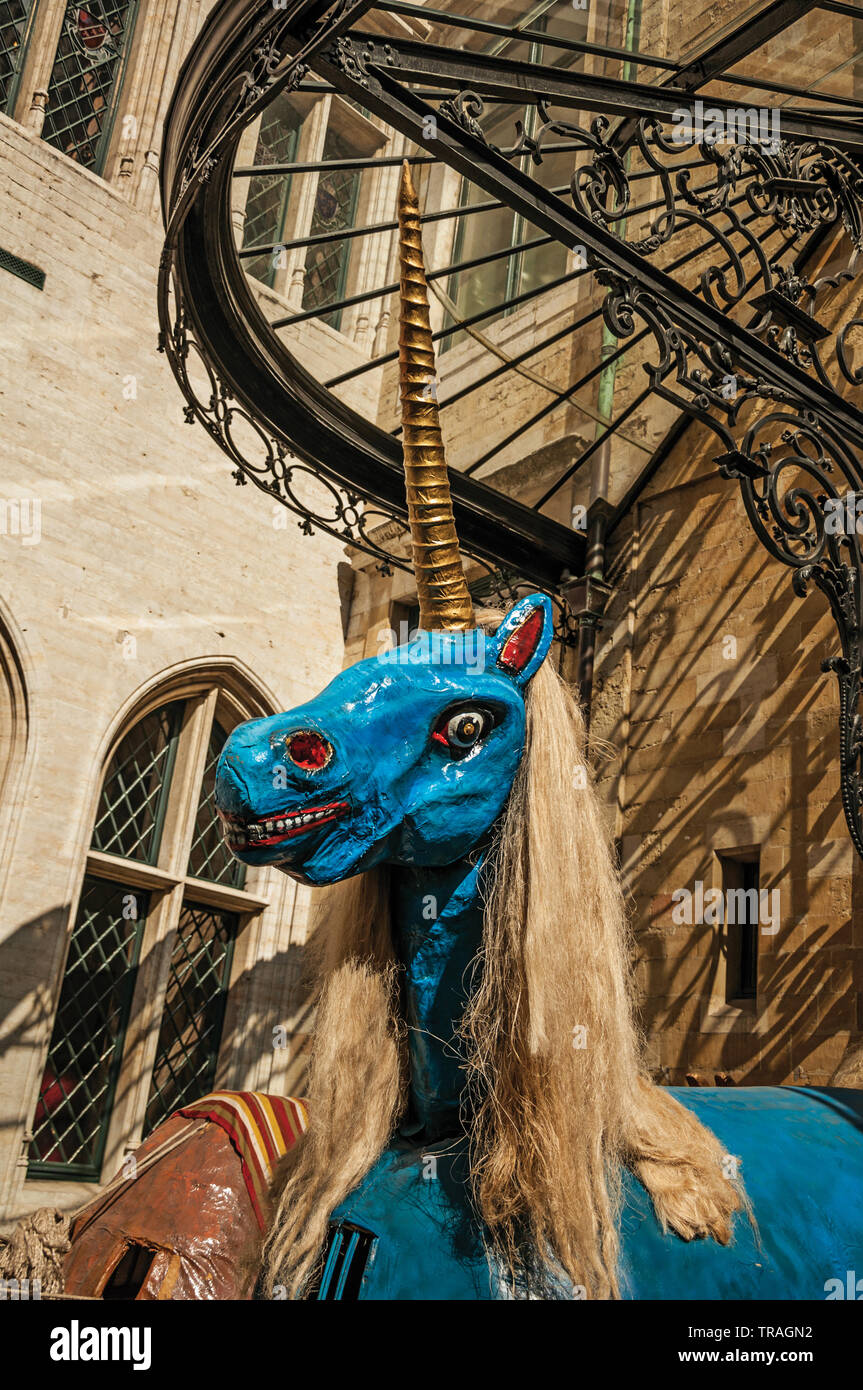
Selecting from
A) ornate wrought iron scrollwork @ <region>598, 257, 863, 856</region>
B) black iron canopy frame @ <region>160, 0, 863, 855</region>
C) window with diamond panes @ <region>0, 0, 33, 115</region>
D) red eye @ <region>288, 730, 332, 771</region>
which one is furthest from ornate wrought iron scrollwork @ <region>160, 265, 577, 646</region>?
window with diamond panes @ <region>0, 0, 33, 115</region>

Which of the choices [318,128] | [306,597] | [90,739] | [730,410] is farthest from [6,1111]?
[318,128]

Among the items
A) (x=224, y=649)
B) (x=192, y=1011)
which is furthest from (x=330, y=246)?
(x=192, y=1011)

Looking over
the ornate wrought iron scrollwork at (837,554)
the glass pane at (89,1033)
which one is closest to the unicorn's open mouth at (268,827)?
the ornate wrought iron scrollwork at (837,554)

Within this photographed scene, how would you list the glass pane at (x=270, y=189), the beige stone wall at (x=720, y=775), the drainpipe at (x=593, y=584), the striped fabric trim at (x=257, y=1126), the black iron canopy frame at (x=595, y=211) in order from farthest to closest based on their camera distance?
1. the glass pane at (x=270, y=189)
2. the drainpipe at (x=593, y=584)
3. the beige stone wall at (x=720, y=775)
4. the black iron canopy frame at (x=595, y=211)
5. the striped fabric trim at (x=257, y=1126)

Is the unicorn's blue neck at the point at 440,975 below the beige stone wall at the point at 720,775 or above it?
below

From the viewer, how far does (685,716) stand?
236 inches

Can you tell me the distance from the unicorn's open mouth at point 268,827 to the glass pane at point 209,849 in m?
6.84

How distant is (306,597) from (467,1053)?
23.4 feet

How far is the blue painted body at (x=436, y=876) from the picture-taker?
143 centimetres

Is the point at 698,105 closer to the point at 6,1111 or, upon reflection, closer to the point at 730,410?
the point at 730,410

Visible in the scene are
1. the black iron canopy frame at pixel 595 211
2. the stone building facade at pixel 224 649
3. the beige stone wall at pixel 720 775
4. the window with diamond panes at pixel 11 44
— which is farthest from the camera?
the window with diamond panes at pixel 11 44

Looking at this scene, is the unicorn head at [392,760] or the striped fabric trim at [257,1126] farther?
the striped fabric trim at [257,1126]

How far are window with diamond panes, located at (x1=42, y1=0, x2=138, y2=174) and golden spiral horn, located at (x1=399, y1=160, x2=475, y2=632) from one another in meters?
7.56

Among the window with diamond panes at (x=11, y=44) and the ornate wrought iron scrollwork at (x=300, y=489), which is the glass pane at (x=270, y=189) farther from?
the window with diamond panes at (x=11, y=44)
